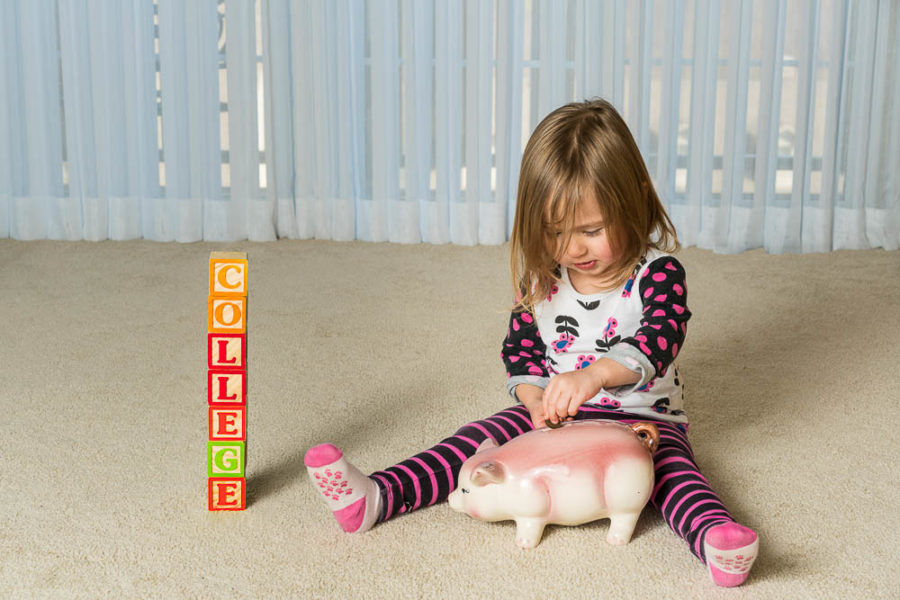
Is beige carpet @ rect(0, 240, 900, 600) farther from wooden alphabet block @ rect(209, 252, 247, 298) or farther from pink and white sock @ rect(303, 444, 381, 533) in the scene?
wooden alphabet block @ rect(209, 252, 247, 298)

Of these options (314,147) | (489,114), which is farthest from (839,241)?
(314,147)

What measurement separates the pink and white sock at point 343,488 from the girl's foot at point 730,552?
33cm

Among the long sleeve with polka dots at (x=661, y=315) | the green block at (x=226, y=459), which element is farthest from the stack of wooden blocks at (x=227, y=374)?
the long sleeve with polka dots at (x=661, y=315)

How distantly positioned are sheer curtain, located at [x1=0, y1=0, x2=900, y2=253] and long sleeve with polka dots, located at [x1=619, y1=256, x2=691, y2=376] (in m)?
1.24

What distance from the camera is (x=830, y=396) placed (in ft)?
4.34

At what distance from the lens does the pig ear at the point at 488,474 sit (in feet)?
3.01

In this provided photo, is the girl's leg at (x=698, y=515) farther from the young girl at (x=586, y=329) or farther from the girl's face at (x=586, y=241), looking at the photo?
the girl's face at (x=586, y=241)

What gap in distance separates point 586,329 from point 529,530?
10.6 inches

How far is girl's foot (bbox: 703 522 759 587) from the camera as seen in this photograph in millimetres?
819

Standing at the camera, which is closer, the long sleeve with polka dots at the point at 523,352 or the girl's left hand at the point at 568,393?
the girl's left hand at the point at 568,393

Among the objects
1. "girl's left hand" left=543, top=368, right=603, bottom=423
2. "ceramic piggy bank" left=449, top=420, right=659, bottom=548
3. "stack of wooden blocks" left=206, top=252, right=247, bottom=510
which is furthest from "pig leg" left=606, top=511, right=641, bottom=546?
"stack of wooden blocks" left=206, top=252, right=247, bottom=510

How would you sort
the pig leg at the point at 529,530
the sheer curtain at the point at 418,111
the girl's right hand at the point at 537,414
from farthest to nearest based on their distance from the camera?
the sheer curtain at the point at 418,111 → the girl's right hand at the point at 537,414 → the pig leg at the point at 529,530

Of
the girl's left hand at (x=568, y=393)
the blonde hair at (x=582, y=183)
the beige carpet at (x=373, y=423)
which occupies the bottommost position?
the beige carpet at (x=373, y=423)

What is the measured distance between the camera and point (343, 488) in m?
0.93
